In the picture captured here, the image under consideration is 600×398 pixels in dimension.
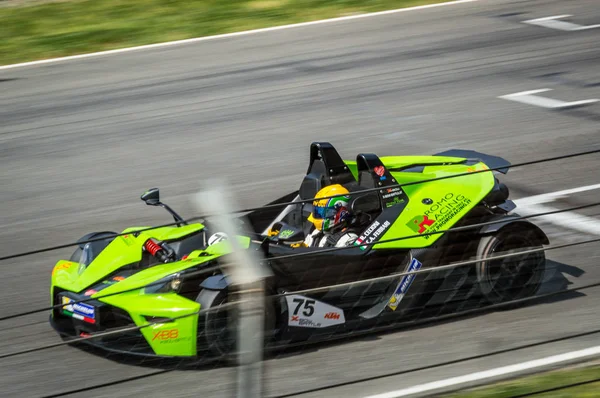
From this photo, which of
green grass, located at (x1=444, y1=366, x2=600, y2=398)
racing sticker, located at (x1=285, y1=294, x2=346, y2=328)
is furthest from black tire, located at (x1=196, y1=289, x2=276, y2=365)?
green grass, located at (x1=444, y1=366, x2=600, y2=398)

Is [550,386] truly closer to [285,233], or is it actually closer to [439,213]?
[439,213]

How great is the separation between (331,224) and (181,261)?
Answer: 1.12 meters

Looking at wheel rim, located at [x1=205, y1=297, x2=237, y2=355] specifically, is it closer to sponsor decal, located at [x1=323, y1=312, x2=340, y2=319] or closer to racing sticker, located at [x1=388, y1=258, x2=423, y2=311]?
sponsor decal, located at [x1=323, y1=312, x2=340, y2=319]

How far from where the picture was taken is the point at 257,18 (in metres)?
15.3

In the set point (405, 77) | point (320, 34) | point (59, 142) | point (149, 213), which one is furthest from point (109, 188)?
point (320, 34)

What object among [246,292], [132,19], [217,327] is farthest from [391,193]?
[132,19]

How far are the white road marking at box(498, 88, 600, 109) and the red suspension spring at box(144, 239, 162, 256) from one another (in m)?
6.70

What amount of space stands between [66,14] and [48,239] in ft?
26.6

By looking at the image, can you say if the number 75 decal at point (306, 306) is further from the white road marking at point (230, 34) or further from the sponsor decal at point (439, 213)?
the white road marking at point (230, 34)

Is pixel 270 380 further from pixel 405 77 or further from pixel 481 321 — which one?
pixel 405 77

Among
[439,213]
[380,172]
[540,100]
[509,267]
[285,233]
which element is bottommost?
[540,100]

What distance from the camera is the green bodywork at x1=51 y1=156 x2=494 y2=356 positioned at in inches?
208

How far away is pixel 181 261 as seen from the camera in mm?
5867

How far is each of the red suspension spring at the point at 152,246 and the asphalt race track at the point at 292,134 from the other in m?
0.80
